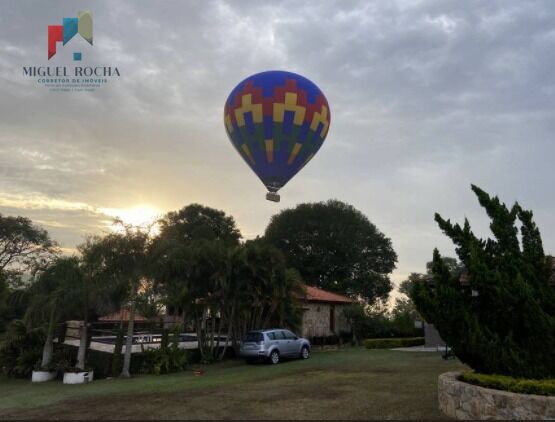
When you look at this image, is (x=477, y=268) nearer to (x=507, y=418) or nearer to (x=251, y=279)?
(x=507, y=418)

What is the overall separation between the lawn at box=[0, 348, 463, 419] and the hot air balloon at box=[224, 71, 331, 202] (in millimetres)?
10530

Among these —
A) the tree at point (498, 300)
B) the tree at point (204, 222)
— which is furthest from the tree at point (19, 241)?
the tree at point (498, 300)

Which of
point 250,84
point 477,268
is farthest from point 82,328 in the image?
point 477,268

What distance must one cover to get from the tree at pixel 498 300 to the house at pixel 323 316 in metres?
20.6

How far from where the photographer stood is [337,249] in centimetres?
4834

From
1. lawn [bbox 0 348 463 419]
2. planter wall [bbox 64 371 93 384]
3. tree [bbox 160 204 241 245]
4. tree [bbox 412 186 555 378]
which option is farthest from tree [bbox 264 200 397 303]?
tree [bbox 412 186 555 378]

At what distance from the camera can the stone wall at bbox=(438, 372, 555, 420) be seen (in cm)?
805

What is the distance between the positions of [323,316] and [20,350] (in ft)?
67.0

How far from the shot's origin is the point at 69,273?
719 inches

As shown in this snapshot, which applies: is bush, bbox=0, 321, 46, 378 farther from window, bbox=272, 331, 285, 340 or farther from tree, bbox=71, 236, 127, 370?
window, bbox=272, 331, 285, 340

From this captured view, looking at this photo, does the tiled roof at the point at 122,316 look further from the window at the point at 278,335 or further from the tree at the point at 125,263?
the window at the point at 278,335

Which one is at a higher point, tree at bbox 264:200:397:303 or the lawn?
tree at bbox 264:200:397:303

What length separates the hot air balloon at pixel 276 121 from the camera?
882 inches

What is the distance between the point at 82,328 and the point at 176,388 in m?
6.52
